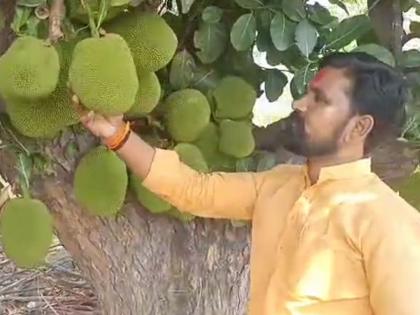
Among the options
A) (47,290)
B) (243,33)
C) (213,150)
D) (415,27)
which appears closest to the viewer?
(243,33)

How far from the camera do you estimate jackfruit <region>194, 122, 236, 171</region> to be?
1.64 metres

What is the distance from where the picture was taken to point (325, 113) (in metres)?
1.28

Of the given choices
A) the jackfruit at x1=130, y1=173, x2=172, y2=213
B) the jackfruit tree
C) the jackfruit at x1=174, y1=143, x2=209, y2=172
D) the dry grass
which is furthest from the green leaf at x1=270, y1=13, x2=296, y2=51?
the dry grass

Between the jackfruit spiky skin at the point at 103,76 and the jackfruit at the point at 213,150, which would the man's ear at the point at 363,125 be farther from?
the jackfruit at the point at 213,150

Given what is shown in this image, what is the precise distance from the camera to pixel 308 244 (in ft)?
4.09

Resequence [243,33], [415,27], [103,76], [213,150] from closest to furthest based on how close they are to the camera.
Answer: [103,76] → [243,33] → [213,150] → [415,27]

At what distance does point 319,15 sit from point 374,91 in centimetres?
32

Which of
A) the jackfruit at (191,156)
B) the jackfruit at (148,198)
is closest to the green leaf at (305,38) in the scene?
the jackfruit at (191,156)

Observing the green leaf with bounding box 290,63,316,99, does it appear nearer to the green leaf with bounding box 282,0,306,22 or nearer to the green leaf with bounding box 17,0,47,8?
the green leaf with bounding box 282,0,306,22

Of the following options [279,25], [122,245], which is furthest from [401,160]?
[122,245]

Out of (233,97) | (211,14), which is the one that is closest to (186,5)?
(211,14)

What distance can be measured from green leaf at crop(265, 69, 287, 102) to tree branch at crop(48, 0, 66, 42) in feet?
1.48

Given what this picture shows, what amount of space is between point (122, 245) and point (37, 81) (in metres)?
0.56

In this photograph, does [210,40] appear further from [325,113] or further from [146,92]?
[325,113]
